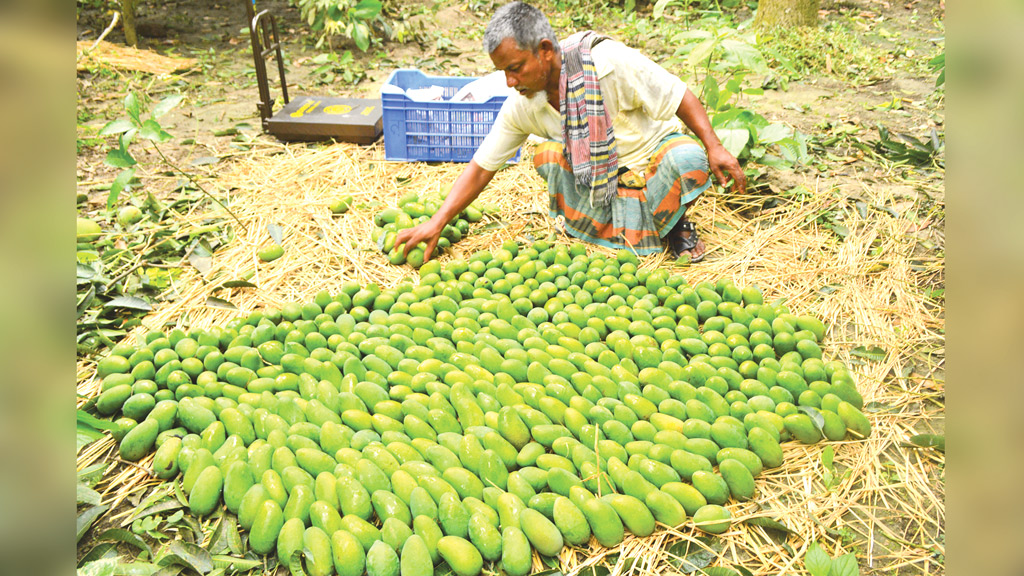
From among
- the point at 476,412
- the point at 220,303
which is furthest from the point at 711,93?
the point at 220,303

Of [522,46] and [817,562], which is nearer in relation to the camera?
[817,562]

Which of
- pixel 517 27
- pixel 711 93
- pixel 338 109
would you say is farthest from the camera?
pixel 338 109

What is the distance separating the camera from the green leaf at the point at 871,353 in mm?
2615

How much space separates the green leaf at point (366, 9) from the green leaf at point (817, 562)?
645 cm

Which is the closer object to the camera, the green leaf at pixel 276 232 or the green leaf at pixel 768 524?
the green leaf at pixel 768 524

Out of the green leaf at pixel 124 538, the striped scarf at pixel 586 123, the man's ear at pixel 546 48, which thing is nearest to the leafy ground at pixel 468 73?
the green leaf at pixel 124 538

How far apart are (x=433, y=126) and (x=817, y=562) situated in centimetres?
356

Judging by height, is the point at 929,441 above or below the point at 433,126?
below

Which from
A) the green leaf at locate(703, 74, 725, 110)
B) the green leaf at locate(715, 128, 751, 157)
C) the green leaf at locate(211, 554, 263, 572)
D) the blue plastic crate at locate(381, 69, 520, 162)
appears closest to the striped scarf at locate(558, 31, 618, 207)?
the green leaf at locate(715, 128, 751, 157)

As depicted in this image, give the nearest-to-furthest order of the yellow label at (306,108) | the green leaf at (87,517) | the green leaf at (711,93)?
the green leaf at (87,517) < the green leaf at (711,93) < the yellow label at (306,108)

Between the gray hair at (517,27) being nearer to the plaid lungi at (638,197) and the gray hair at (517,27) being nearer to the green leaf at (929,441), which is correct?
the plaid lungi at (638,197)

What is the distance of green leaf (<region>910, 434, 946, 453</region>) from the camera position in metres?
2.18

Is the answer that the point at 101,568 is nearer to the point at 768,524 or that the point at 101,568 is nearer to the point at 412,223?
the point at 768,524

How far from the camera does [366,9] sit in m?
6.79
